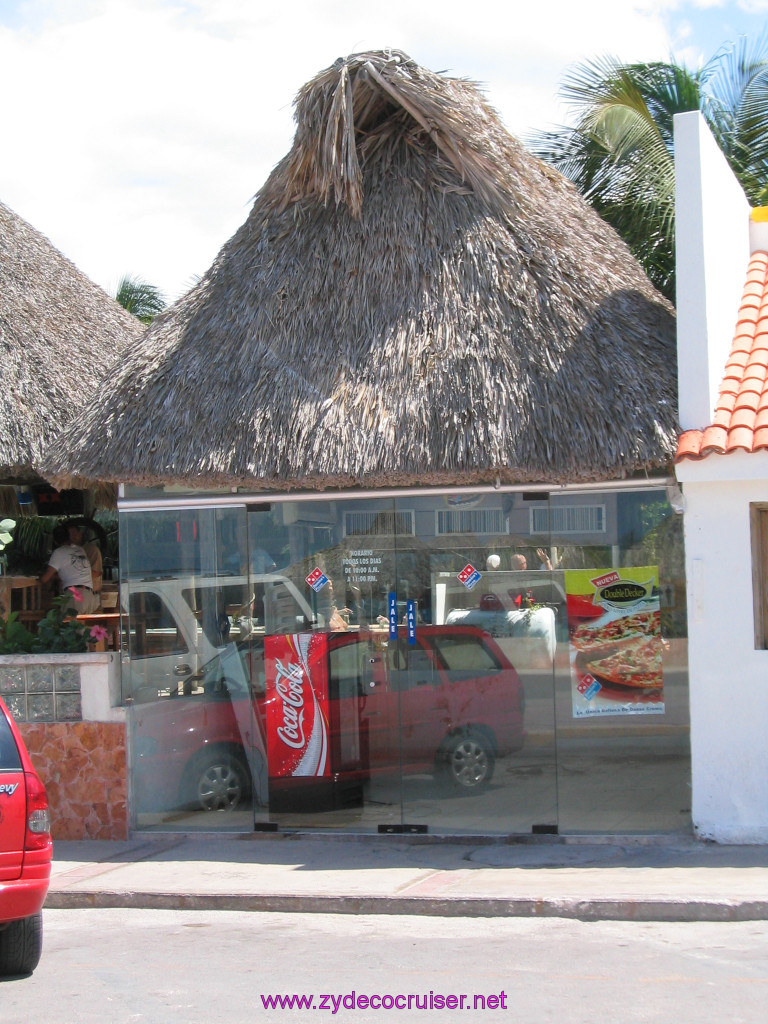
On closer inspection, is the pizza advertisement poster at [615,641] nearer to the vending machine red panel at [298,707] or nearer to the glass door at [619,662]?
the glass door at [619,662]

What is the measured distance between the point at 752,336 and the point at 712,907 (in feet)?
15.8

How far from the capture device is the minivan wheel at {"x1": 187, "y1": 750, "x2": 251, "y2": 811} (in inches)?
360

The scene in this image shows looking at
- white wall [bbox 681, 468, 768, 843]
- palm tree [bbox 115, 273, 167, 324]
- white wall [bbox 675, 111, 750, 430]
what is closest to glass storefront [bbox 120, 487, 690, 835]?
white wall [bbox 681, 468, 768, 843]

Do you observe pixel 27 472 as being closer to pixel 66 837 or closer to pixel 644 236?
pixel 66 837

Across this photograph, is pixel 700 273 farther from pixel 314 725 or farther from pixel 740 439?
pixel 314 725

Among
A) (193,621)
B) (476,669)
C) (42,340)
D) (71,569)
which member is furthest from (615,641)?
(42,340)

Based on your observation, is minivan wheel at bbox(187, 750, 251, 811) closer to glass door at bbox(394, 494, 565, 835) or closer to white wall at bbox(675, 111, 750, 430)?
glass door at bbox(394, 494, 565, 835)

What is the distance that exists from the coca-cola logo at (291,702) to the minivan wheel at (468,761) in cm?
123

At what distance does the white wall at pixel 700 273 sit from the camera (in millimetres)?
7848

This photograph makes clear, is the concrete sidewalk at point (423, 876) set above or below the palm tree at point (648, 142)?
below

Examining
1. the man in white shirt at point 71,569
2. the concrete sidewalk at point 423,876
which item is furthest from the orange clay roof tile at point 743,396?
the man in white shirt at point 71,569

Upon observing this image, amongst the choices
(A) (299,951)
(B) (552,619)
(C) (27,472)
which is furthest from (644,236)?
(A) (299,951)

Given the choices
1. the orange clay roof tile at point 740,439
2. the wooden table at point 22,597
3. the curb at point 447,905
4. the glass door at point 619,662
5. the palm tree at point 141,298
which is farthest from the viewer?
the palm tree at point 141,298

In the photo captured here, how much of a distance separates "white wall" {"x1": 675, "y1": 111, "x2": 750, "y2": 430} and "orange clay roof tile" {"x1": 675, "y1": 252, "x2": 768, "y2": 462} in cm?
10
